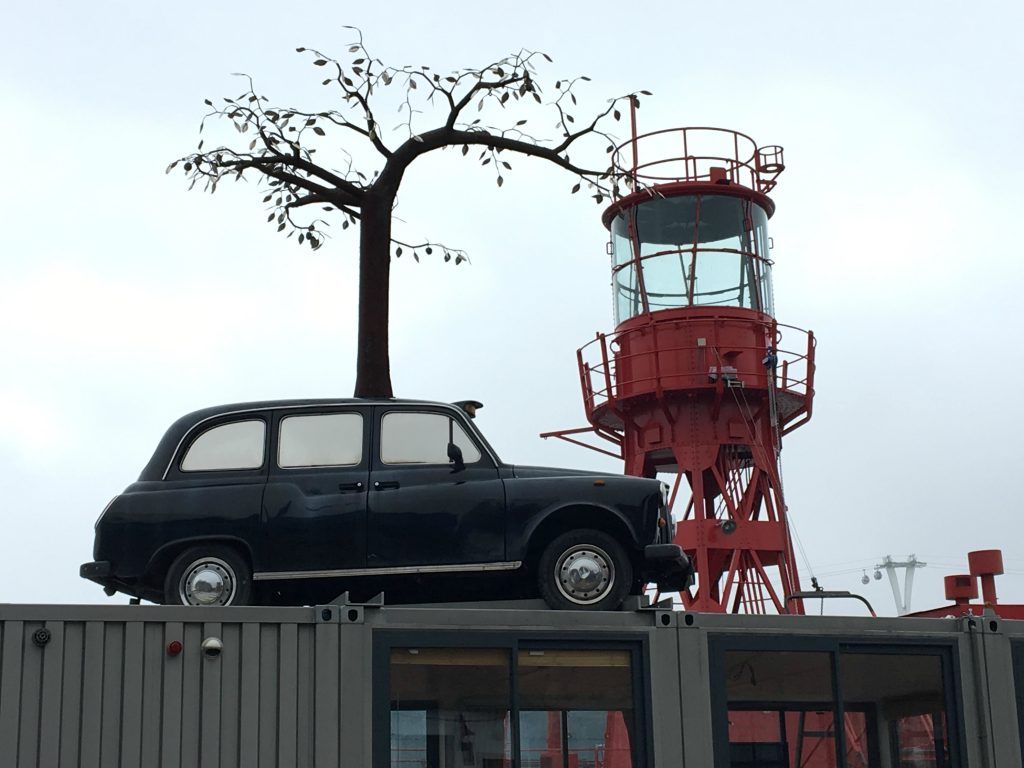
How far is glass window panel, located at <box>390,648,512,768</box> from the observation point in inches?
310

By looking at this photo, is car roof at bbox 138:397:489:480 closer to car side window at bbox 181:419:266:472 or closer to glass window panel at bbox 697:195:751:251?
car side window at bbox 181:419:266:472

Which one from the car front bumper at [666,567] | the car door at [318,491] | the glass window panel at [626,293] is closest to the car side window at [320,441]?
the car door at [318,491]

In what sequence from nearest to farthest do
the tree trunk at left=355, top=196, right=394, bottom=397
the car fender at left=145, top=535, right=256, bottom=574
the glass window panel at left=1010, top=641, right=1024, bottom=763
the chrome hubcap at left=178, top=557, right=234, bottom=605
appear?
the glass window panel at left=1010, top=641, right=1024, bottom=763, the chrome hubcap at left=178, top=557, right=234, bottom=605, the car fender at left=145, top=535, right=256, bottom=574, the tree trunk at left=355, top=196, right=394, bottom=397

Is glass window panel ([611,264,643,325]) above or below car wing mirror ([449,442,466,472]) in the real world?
above

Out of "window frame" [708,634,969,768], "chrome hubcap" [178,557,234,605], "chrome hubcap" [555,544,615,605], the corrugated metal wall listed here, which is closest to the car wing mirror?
"chrome hubcap" [555,544,615,605]

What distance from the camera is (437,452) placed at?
33.6ft

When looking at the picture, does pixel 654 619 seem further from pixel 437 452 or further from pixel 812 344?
pixel 812 344

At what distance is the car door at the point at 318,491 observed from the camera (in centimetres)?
975

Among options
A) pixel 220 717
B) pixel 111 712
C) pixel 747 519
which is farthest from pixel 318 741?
pixel 747 519

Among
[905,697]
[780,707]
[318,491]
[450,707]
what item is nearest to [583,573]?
[780,707]

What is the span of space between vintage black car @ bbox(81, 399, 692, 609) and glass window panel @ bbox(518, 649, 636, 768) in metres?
1.34

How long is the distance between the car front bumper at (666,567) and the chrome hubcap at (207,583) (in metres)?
2.77

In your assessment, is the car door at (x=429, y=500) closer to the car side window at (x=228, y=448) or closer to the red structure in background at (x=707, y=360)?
the car side window at (x=228, y=448)

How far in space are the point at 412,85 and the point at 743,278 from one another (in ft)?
38.3
